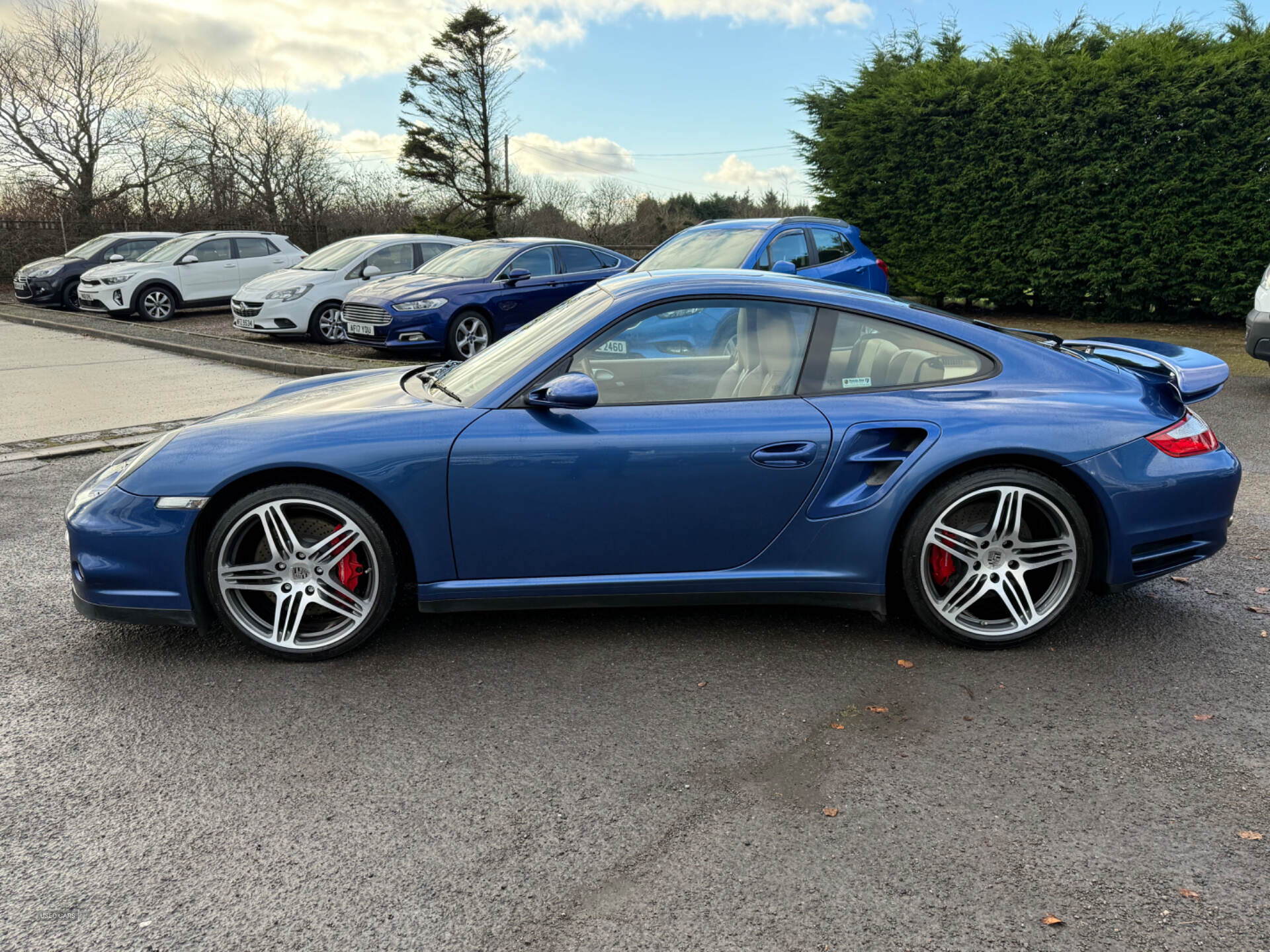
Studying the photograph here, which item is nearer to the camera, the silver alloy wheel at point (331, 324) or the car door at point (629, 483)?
the car door at point (629, 483)

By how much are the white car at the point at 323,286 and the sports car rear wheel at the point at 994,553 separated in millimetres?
11474

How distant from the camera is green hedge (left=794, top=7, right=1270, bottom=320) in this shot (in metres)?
13.6

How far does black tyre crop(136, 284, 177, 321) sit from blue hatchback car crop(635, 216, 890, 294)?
1148 centimetres

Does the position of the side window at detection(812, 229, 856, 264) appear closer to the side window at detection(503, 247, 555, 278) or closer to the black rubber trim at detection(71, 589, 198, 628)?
the side window at detection(503, 247, 555, 278)

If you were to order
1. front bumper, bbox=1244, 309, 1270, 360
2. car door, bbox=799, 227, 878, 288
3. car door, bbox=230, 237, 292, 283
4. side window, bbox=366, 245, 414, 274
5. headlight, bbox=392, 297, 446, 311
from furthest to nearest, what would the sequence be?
car door, bbox=230, 237, 292, 283 < side window, bbox=366, 245, 414, 274 < headlight, bbox=392, 297, 446, 311 < car door, bbox=799, 227, 878, 288 < front bumper, bbox=1244, 309, 1270, 360

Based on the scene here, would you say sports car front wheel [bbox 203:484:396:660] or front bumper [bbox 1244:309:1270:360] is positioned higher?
front bumper [bbox 1244:309:1270:360]

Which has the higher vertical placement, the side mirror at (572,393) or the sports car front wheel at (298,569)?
the side mirror at (572,393)

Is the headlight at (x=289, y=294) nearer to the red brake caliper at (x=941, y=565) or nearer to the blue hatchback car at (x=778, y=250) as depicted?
the blue hatchback car at (x=778, y=250)

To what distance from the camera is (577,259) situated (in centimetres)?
1320

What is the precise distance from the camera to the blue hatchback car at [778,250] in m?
9.72

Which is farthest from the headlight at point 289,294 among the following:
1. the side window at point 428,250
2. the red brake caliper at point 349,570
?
the red brake caliper at point 349,570

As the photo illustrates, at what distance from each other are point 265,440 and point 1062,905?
2.85 metres

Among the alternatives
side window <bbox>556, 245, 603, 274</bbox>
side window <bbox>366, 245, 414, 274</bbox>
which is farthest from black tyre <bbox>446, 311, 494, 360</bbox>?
side window <bbox>366, 245, 414, 274</bbox>

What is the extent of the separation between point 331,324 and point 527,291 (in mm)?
3439
